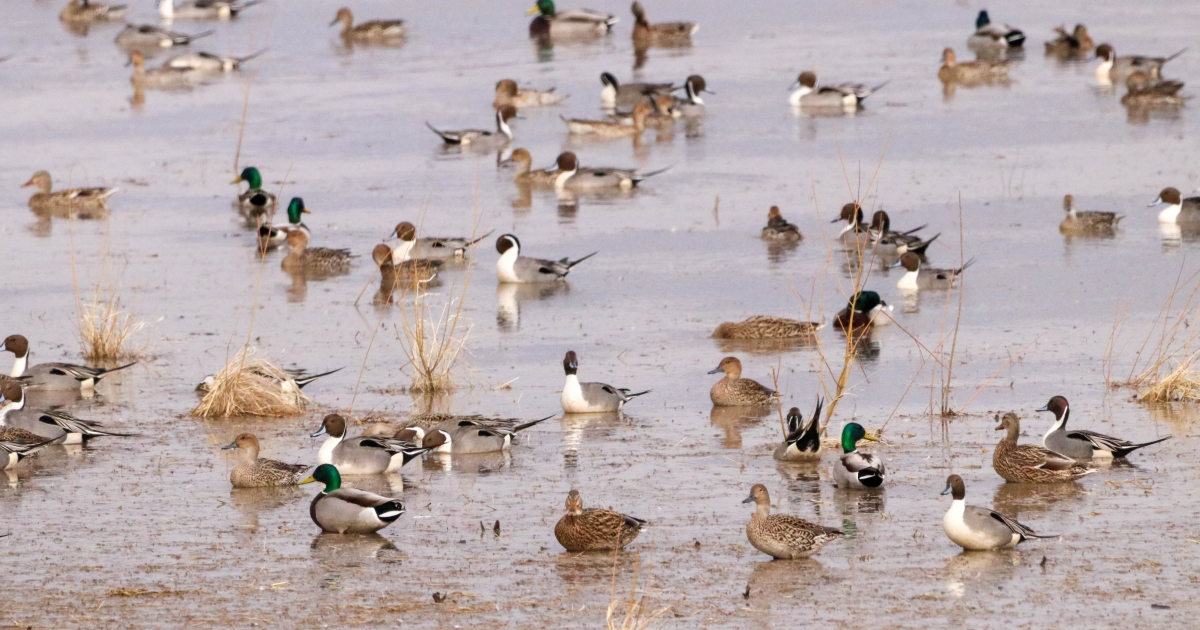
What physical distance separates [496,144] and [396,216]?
244 inches

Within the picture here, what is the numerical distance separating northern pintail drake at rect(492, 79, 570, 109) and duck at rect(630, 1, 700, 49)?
7860 millimetres

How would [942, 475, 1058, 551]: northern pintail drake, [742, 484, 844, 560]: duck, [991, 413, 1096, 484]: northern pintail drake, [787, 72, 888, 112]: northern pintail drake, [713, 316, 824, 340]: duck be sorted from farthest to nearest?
[787, 72, 888, 112]: northern pintail drake, [713, 316, 824, 340]: duck, [991, 413, 1096, 484]: northern pintail drake, [942, 475, 1058, 551]: northern pintail drake, [742, 484, 844, 560]: duck

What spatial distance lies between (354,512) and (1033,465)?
4077 millimetres

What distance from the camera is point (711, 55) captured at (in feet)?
125

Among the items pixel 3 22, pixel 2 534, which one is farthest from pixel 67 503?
pixel 3 22

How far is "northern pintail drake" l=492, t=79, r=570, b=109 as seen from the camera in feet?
103

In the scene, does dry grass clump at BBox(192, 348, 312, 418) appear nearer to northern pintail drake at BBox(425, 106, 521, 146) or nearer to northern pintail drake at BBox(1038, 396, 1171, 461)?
northern pintail drake at BBox(1038, 396, 1171, 461)

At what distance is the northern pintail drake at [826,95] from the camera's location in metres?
30.5

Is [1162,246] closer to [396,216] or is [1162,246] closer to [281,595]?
[396,216]

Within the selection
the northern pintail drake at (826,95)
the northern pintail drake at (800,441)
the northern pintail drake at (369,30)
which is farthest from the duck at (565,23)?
the northern pintail drake at (800,441)

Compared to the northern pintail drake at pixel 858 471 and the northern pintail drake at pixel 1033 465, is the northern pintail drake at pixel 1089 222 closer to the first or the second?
the northern pintail drake at pixel 1033 465

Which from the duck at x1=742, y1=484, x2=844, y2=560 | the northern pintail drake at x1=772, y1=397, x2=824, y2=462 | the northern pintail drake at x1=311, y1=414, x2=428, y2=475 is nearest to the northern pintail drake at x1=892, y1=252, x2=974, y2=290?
the northern pintail drake at x1=772, y1=397, x2=824, y2=462

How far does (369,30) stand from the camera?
4050 centimetres

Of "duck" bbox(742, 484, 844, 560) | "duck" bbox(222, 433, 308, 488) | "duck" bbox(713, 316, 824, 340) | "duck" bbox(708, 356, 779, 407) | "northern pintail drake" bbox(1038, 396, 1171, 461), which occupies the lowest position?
"duck" bbox(713, 316, 824, 340)
